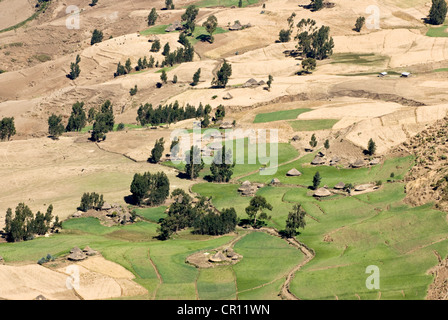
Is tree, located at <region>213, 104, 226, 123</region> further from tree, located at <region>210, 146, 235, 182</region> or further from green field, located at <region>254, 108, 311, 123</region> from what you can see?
tree, located at <region>210, 146, 235, 182</region>

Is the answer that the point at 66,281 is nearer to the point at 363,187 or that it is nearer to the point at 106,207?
the point at 106,207

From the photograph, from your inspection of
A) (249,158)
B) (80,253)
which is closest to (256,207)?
(80,253)

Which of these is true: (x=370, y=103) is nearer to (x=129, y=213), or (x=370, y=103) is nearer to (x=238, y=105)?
(x=238, y=105)

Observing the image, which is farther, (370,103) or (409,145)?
(370,103)

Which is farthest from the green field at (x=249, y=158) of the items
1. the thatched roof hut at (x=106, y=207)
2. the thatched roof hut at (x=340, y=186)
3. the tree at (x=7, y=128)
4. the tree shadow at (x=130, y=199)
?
the tree at (x=7, y=128)
